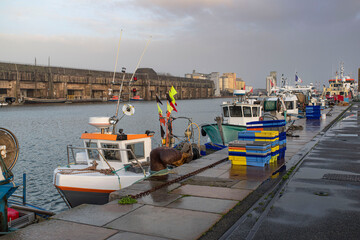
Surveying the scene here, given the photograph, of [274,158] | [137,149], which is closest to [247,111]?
[274,158]

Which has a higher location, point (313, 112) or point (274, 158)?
point (313, 112)

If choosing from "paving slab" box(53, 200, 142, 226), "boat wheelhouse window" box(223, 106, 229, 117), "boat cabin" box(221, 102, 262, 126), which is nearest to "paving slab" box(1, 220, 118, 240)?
"paving slab" box(53, 200, 142, 226)

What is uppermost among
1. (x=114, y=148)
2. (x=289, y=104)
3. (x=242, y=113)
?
(x=289, y=104)

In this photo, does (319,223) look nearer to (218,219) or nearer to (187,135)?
(218,219)

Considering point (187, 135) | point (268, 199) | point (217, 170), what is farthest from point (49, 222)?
point (187, 135)

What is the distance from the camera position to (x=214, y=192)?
9078 mm

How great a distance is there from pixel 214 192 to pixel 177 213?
1.94 meters

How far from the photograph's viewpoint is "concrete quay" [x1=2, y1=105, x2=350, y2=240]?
6.33 m

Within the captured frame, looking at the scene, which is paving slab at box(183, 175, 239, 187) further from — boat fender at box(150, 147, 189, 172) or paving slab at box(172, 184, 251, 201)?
boat fender at box(150, 147, 189, 172)

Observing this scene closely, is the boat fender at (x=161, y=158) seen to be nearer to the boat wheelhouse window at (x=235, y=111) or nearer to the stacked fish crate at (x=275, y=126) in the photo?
the stacked fish crate at (x=275, y=126)

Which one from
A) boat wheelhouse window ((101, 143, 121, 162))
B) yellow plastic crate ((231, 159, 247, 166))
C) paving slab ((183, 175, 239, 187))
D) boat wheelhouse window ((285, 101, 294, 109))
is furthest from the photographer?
boat wheelhouse window ((285, 101, 294, 109))

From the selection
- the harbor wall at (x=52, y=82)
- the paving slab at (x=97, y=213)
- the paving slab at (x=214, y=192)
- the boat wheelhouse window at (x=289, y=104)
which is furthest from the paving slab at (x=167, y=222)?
the harbor wall at (x=52, y=82)

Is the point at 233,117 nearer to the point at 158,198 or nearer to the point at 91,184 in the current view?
the point at 91,184

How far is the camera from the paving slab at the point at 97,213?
279 inches
